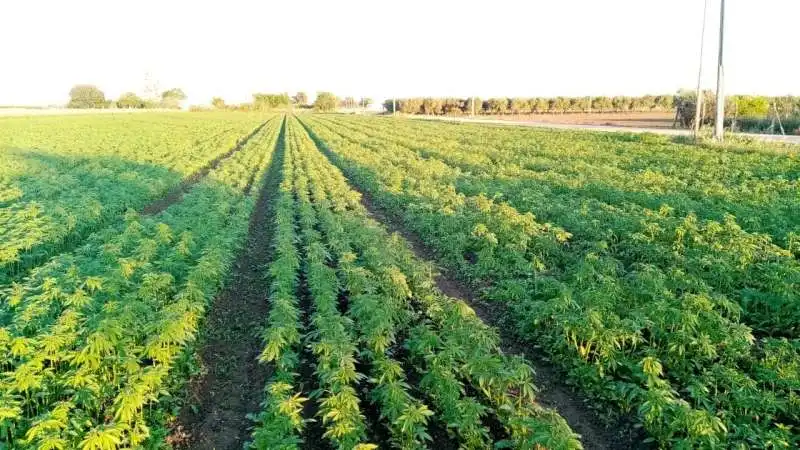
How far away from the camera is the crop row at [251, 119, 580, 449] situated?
4711 millimetres

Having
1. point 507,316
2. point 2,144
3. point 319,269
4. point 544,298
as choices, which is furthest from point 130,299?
point 2,144

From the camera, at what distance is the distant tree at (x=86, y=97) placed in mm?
144025

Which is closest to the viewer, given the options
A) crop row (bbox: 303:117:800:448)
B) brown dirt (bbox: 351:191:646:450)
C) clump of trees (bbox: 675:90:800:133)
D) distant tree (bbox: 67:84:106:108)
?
crop row (bbox: 303:117:800:448)

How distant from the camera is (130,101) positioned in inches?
6009

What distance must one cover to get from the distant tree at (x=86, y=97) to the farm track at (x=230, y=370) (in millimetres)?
160256

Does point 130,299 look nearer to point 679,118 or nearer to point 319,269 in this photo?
point 319,269

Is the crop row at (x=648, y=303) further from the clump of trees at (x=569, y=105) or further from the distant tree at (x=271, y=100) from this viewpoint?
the distant tree at (x=271, y=100)

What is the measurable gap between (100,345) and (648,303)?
674 centimetres

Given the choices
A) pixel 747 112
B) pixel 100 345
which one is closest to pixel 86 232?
pixel 100 345

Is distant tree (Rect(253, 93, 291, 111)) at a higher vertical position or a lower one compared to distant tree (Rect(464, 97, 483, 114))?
higher

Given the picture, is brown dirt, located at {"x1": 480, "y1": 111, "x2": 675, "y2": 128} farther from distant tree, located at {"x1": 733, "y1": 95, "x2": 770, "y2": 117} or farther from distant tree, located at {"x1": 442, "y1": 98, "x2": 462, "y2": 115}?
distant tree, located at {"x1": 442, "y1": 98, "x2": 462, "y2": 115}

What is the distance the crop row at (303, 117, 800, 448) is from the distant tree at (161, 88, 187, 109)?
179939 mm

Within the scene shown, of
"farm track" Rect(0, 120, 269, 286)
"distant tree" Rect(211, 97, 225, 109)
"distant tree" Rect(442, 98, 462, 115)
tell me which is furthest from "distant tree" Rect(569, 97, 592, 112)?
"distant tree" Rect(211, 97, 225, 109)

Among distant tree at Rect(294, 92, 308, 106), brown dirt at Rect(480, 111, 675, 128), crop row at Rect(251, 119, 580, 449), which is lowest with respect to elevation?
crop row at Rect(251, 119, 580, 449)
